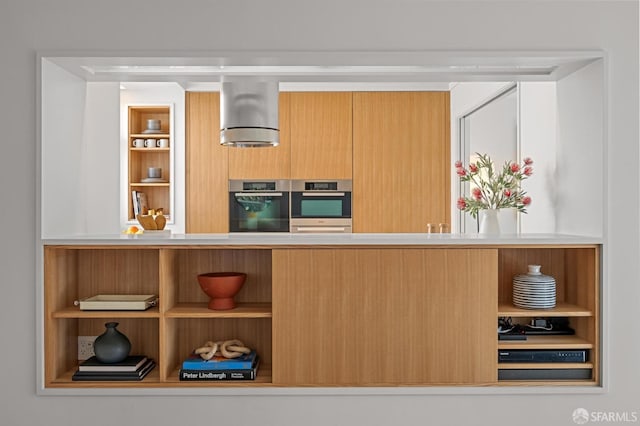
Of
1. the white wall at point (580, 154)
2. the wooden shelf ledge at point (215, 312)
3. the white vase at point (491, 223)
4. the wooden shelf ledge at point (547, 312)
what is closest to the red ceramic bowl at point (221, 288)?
the wooden shelf ledge at point (215, 312)

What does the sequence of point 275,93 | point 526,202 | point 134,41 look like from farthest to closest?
point 275,93 → point 526,202 → point 134,41

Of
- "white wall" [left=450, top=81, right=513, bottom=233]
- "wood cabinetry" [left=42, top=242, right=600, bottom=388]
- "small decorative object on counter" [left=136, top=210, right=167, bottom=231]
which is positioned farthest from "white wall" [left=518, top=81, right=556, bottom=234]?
"small decorative object on counter" [left=136, top=210, right=167, bottom=231]

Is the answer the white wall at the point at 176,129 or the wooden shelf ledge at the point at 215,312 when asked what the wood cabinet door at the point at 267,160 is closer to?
the white wall at the point at 176,129

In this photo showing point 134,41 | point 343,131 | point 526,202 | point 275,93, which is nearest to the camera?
point 134,41

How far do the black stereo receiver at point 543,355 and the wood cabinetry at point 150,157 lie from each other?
12.1 feet

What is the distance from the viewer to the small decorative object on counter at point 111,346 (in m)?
2.58

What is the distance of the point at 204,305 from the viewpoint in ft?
9.17

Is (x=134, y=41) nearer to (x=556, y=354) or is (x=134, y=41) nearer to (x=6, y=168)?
(x=6, y=168)

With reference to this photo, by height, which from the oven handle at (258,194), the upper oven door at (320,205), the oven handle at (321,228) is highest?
the oven handle at (258,194)

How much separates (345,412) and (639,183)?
158cm

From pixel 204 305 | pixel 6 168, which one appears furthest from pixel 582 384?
pixel 6 168

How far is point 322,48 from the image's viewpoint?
2.46 meters

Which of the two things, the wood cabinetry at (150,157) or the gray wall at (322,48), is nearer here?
the gray wall at (322,48)

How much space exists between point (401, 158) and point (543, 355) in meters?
3.11
